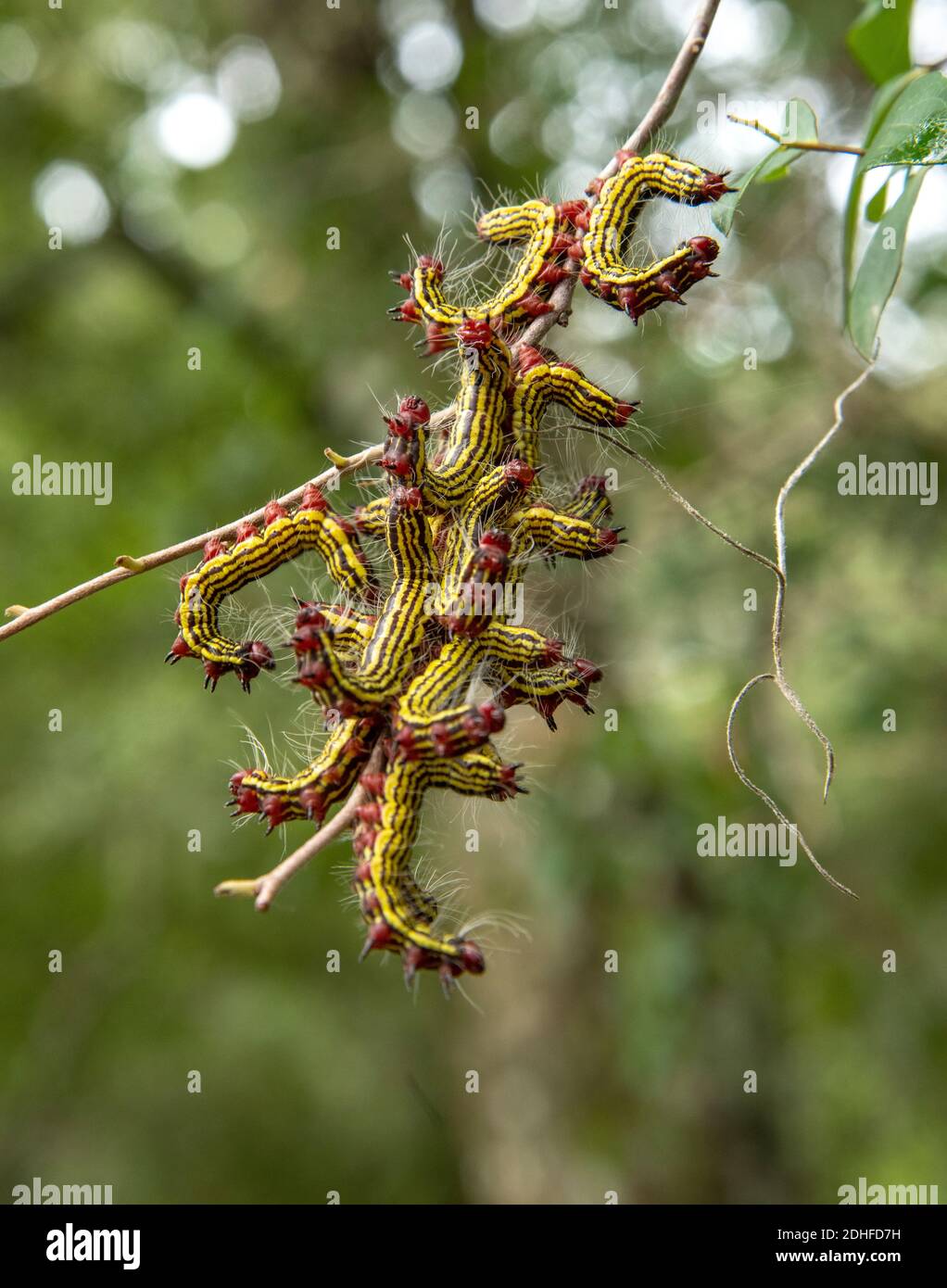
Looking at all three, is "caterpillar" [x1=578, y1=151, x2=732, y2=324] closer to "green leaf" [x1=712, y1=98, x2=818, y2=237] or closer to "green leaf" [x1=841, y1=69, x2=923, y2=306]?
"green leaf" [x1=712, y1=98, x2=818, y2=237]

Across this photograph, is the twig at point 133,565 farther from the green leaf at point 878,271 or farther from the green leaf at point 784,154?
the green leaf at point 878,271

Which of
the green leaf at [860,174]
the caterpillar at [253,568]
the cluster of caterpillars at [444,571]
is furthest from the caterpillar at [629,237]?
the caterpillar at [253,568]

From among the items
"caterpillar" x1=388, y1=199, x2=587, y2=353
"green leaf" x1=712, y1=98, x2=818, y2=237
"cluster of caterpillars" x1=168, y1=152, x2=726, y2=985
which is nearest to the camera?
"cluster of caterpillars" x1=168, y1=152, x2=726, y2=985

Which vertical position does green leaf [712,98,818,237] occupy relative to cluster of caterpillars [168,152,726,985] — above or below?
above

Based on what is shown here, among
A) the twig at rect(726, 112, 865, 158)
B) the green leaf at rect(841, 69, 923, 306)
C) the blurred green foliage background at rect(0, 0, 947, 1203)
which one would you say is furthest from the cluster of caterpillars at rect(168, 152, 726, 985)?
the blurred green foliage background at rect(0, 0, 947, 1203)

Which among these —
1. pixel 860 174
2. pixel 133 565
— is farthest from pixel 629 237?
pixel 133 565

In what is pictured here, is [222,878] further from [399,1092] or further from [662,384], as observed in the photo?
[662,384]
